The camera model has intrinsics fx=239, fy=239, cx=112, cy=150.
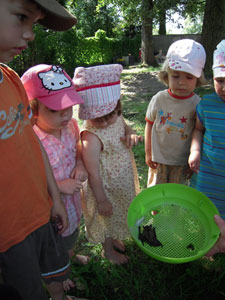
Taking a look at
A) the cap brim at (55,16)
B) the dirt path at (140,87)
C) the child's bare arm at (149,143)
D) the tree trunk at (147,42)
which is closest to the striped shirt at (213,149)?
the child's bare arm at (149,143)

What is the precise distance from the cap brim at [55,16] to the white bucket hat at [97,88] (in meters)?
0.30

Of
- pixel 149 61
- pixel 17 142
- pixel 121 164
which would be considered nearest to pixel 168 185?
pixel 121 164

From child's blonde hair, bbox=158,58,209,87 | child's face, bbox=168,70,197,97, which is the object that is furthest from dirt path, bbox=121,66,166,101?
child's face, bbox=168,70,197,97

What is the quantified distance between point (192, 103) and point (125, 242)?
1.38 meters

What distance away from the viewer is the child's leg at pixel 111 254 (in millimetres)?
2002

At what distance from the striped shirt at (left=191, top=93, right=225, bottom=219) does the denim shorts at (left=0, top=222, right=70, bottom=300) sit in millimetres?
1185

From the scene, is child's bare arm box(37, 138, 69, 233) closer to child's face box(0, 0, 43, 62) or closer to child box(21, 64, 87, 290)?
child box(21, 64, 87, 290)

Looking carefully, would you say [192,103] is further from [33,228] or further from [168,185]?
[33,228]

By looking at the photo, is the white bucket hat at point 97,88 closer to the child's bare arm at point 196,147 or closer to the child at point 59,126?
the child at point 59,126

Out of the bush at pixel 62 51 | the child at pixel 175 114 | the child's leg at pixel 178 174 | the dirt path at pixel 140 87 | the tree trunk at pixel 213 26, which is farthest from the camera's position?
the bush at pixel 62 51

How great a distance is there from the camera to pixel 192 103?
1.98m

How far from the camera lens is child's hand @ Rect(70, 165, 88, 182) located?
1552 millimetres

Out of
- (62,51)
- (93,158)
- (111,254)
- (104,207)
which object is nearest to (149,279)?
(111,254)

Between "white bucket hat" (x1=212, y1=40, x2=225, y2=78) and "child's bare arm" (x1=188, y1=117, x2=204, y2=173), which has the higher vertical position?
"white bucket hat" (x1=212, y1=40, x2=225, y2=78)
